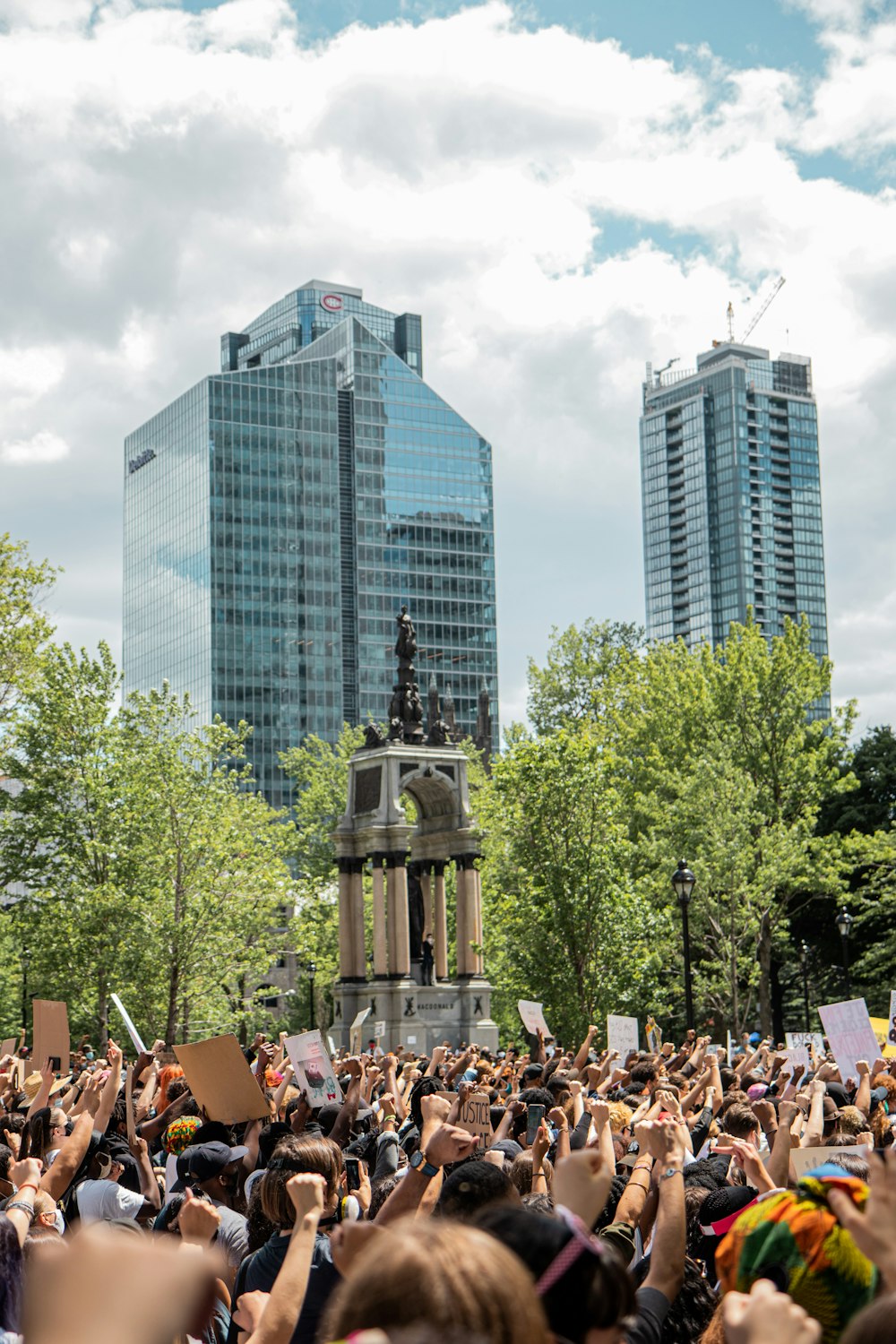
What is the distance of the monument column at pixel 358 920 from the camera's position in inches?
1683

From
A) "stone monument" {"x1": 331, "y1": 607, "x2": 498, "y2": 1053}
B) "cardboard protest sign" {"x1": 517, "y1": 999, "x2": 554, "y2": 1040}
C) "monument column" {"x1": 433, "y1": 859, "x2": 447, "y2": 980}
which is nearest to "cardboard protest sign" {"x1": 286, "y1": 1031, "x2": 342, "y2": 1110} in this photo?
"cardboard protest sign" {"x1": 517, "y1": 999, "x2": 554, "y2": 1040}

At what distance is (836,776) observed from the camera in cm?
4816

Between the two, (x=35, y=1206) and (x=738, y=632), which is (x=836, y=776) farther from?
(x=35, y=1206)

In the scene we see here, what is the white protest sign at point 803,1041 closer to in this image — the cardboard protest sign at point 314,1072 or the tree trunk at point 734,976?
the cardboard protest sign at point 314,1072

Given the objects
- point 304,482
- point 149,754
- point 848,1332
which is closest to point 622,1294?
point 848,1332

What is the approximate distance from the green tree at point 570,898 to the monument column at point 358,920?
3876 mm

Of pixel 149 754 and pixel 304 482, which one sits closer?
pixel 149 754

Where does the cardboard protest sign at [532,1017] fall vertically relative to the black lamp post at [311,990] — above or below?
above

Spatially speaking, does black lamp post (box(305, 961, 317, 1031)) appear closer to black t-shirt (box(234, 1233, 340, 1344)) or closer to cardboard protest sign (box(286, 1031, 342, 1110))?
cardboard protest sign (box(286, 1031, 342, 1110))

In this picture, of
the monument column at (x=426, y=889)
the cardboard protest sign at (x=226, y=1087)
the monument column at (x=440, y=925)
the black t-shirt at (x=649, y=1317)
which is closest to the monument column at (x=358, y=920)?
the monument column at (x=426, y=889)

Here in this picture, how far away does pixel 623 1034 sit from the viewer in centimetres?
1906

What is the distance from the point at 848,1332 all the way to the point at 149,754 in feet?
138

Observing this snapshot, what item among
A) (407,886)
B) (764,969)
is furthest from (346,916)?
(764,969)

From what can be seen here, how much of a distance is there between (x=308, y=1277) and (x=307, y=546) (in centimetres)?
14706
